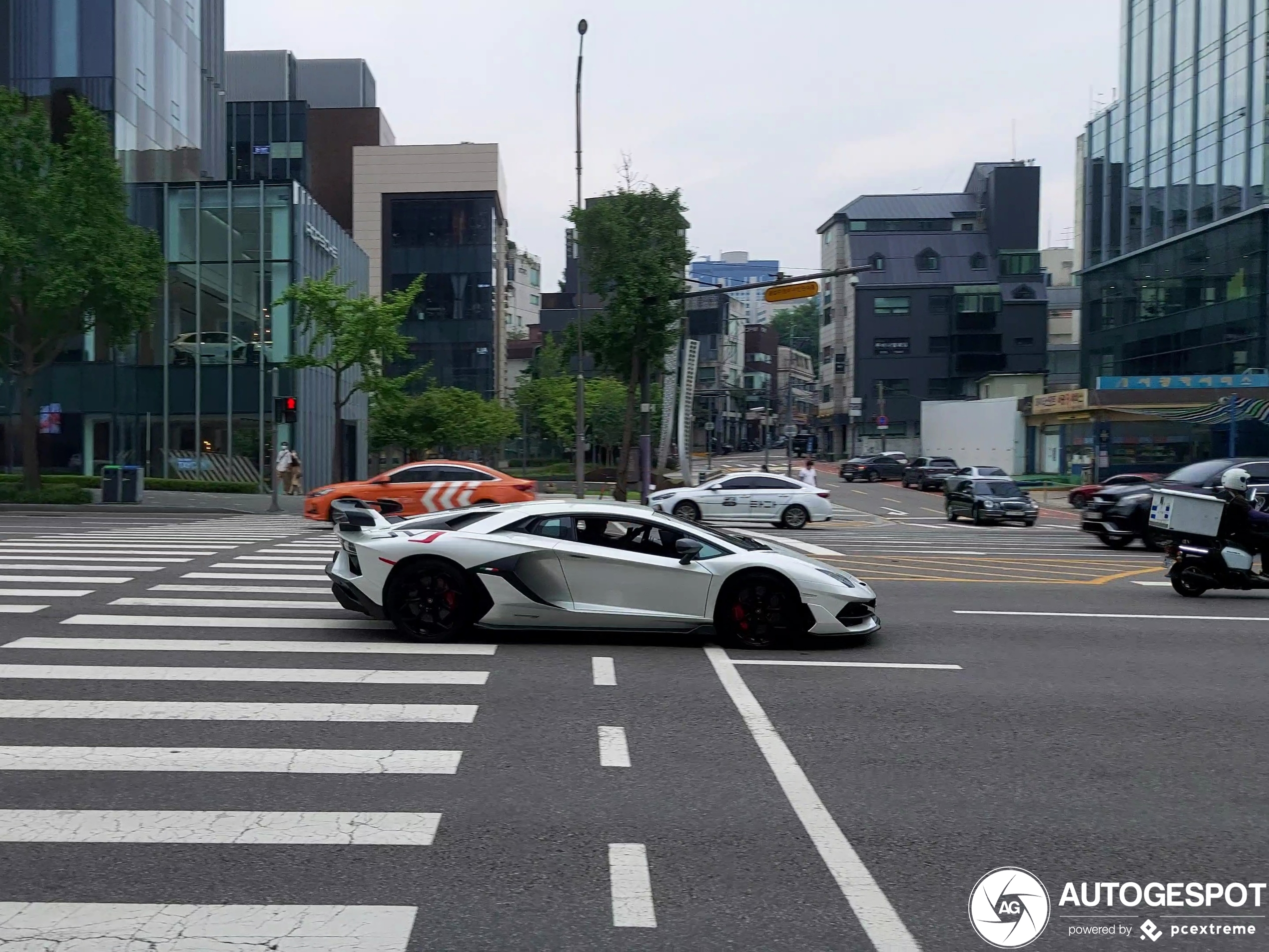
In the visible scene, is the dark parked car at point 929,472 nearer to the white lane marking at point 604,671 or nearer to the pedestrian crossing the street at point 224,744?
the pedestrian crossing the street at point 224,744

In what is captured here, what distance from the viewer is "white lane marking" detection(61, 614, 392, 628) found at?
11039 mm

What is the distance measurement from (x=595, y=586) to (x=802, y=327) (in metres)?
177

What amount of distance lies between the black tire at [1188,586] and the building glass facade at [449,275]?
58751mm

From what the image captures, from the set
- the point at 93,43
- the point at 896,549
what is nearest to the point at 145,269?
the point at 93,43

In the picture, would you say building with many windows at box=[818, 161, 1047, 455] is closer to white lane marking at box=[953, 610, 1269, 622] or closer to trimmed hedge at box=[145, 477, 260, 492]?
trimmed hedge at box=[145, 477, 260, 492]

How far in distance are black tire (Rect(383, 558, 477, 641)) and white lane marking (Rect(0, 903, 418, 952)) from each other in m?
5.68

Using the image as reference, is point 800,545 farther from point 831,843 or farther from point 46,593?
point 831,843

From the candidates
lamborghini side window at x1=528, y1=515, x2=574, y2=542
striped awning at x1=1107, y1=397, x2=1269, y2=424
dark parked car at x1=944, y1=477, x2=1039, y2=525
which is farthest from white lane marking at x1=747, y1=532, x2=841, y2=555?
striped awning at x1=1107, y1=397, x2=1269, y2=424

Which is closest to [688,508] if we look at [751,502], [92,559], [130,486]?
[751,502]

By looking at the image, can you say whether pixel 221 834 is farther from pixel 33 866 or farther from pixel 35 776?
pixel 35 776

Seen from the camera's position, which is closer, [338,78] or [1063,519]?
[1063,519]

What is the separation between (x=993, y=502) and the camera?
3403 cm

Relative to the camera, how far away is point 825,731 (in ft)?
24.5

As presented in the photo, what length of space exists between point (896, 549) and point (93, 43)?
34.8 m
